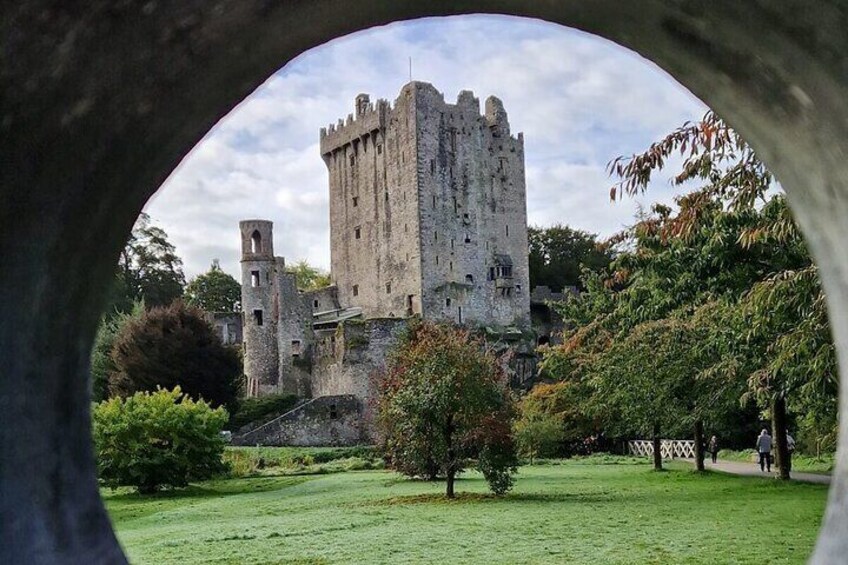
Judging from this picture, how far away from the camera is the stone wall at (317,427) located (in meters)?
48.2

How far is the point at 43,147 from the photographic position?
2529mm

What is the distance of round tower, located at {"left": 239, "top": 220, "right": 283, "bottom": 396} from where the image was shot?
62781mm

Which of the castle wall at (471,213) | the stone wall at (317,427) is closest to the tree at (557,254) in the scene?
the castle wall at (471,213)

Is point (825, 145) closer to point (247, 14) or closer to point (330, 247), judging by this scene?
point (247, 14)

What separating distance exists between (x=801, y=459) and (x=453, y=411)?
19.2 m

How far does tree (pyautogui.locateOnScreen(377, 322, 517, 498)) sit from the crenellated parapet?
4585 cm

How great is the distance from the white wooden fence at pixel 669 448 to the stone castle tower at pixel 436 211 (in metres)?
22.2

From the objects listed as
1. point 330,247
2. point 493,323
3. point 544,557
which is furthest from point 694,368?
point 330,247

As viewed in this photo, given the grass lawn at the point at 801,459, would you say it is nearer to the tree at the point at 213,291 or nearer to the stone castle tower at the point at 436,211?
the stone castle tower at the point at 436,211

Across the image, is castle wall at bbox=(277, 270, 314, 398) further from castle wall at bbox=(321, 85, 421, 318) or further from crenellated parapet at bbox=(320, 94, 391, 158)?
crenellated parapet at bbox=(320, 94, 391, 158)

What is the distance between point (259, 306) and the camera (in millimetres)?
63031

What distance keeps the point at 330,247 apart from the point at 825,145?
71023mm

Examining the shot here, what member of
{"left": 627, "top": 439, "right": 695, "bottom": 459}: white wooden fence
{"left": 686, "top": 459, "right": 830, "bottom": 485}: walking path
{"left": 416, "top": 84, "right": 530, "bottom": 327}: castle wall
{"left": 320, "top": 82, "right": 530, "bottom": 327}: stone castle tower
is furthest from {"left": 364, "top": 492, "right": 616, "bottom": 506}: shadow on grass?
{"left": 416, "top": 84, "right": 530, "bottom": 327}: castle wall

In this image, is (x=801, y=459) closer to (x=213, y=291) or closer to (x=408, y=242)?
(x=408, y=242)
